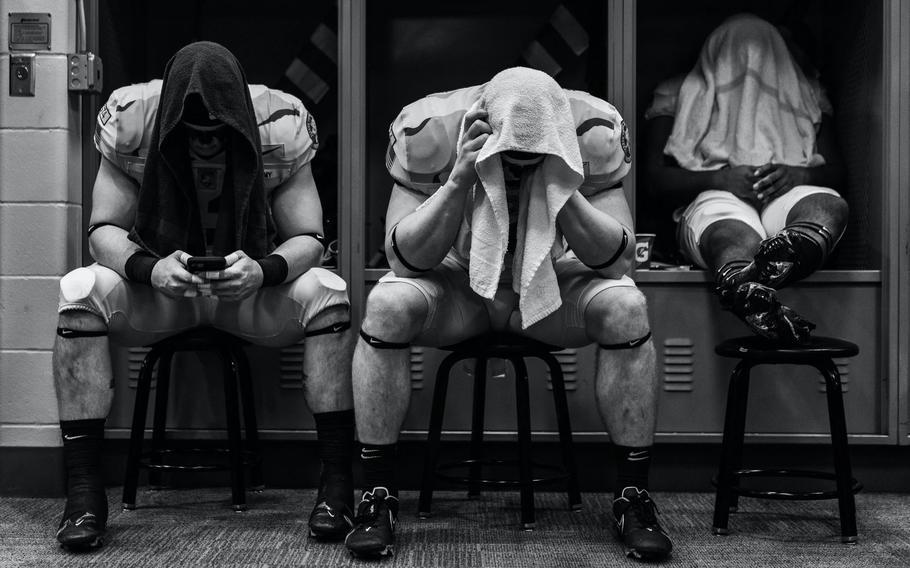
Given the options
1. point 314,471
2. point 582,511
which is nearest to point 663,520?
point 582,511

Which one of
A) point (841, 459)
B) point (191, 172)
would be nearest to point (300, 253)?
point (191, 172)

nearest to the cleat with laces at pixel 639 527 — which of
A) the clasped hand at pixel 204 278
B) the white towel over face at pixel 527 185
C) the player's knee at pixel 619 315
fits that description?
the player's knee at pixel 619 315

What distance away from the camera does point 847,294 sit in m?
2.58

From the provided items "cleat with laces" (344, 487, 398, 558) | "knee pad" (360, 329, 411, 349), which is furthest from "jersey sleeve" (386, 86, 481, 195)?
"cleat with laces" (344, 487, 398, 558)

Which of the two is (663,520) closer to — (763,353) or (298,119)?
(763,353)

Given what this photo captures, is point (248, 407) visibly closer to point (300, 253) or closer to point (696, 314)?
point (300, 253)

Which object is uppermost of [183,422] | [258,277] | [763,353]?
[258,277]

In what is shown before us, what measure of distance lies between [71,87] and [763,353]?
6.39ft

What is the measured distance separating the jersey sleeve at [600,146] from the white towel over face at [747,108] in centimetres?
61

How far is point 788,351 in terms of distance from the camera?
207cm

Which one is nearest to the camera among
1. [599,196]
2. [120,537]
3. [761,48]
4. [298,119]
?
[120,537]

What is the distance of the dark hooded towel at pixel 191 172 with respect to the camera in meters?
2.16

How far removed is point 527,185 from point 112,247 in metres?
0.99

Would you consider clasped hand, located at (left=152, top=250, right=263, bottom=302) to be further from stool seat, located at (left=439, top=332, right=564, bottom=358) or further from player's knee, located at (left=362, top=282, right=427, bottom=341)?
stool seat, located at (left=439, top=332, right=564, bottom=358)
